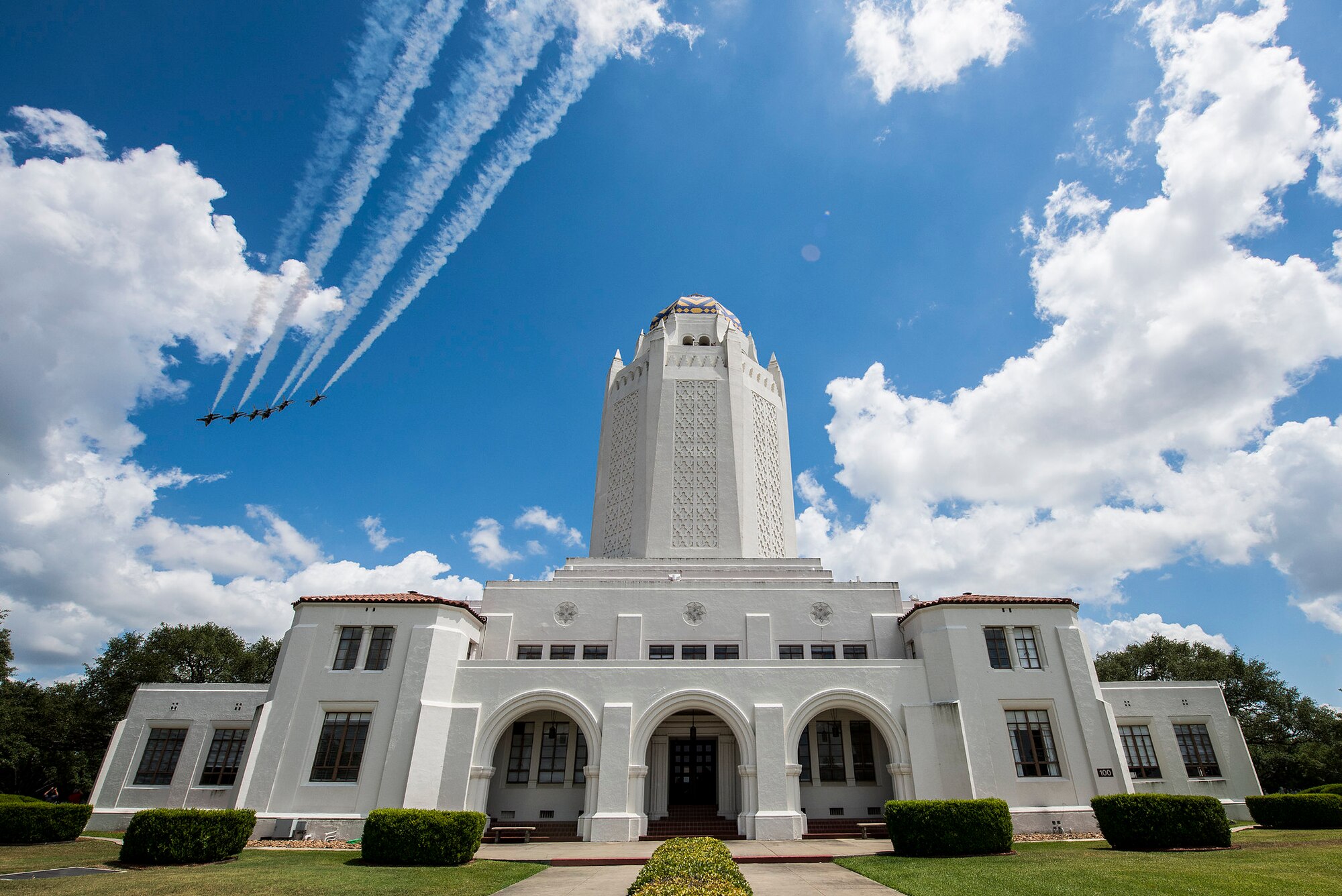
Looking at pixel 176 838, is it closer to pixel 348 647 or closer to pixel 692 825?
pixel 348 647

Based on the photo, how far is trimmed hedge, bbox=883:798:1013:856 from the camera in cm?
1446

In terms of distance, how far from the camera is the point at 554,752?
22.0 meters

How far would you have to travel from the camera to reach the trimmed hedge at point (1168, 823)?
14.1m

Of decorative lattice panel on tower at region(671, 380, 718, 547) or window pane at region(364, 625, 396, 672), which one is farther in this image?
decorative lattice panel on tower at region(671, 380, 718, 547)

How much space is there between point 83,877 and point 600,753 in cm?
1171

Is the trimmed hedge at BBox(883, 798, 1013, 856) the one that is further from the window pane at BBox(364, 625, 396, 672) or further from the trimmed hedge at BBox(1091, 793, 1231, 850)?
the window pane at BBox(364, 625, 396, 672)

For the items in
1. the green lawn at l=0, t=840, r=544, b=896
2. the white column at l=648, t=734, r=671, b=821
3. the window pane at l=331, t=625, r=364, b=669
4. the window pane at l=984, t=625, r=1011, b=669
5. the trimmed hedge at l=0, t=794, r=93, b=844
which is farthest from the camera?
the white column at l=648, t=734, r=671, b=821

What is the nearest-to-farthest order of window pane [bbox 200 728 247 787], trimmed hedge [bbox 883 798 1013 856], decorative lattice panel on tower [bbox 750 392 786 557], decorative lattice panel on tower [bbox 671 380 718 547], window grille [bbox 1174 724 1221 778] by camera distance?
trimmed hedge [bbox 883 798 1013 856]
window pane [bbox 200 728 247 787]
window grille [bbox 1174 724 1221 778]
decorative lattice panel on tower [bbox 671 380 718 547]
decorative lattice panel on tower [bbox 750 392 786 557]

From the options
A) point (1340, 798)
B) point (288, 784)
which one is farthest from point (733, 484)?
point (1340, 798)

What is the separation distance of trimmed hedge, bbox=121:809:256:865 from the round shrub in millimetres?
12476

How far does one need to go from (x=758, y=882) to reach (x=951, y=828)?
220 inches

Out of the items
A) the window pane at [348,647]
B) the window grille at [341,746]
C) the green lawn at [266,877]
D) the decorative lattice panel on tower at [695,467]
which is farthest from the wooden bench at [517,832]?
the decorative lattice panel on tower at [695,467]

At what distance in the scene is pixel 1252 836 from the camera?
16.7 metres

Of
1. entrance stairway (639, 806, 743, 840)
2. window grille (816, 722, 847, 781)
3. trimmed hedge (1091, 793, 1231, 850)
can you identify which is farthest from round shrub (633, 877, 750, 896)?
window grille (816, 722, 847, 781)
